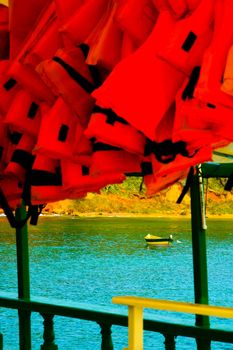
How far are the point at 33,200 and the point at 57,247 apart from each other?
70634 millimetres

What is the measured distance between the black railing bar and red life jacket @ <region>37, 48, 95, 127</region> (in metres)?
2.19

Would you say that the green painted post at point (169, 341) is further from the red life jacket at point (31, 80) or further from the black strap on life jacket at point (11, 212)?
the red life jacket at point (31, 80)

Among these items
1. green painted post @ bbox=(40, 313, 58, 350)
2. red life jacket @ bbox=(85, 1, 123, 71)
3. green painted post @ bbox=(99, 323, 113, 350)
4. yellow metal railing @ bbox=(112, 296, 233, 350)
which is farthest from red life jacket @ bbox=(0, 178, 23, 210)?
green painted post @ bbox=(40, 313, 58, 350)

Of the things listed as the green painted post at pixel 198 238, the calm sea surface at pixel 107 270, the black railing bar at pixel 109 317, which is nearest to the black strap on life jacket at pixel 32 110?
the black railing bar at pixel 109 317

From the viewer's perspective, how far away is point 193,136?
2.56 ft

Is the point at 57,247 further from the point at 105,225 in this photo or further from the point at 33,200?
the point at 33,200

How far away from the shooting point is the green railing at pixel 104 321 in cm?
318

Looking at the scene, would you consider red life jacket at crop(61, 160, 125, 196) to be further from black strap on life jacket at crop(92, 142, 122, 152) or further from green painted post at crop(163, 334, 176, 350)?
green painted post at crop(163, 334, 176, 350)

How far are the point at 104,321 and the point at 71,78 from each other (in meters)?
2.64

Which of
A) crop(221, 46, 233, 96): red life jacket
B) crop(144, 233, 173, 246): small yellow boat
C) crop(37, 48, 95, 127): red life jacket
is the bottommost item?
crop(144, 233, 173, 246): small yellow boat

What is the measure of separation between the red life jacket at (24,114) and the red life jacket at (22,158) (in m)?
0.02

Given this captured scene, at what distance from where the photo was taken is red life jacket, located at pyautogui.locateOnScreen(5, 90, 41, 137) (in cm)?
100

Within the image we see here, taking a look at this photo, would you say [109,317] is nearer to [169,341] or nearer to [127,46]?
[169,341]

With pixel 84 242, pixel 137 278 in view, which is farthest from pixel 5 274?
pixel 84 242
